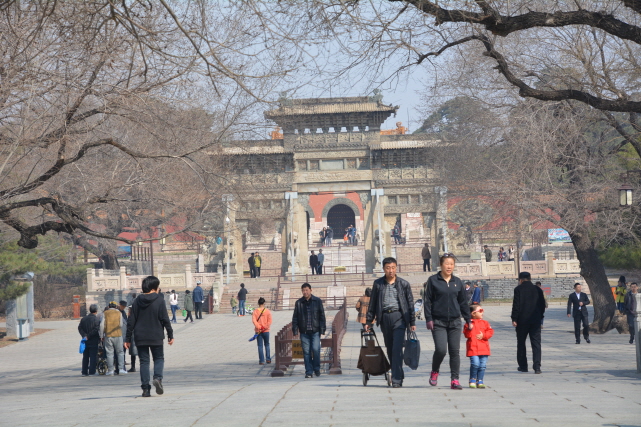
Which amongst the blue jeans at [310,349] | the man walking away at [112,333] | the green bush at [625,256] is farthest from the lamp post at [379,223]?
the blue jeans at [310,349]

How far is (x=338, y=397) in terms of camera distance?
7672 millimetres

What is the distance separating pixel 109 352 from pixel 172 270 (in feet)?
99.9

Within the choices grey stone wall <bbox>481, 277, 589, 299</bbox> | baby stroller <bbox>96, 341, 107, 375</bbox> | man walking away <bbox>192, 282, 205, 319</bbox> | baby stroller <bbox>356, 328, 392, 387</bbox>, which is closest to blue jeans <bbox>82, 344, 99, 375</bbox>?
baby stroller <bbox>96, 341, 107, 375</bbox>

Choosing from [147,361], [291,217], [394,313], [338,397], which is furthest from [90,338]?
[291,217]

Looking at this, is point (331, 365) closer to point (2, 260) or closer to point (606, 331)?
point (606, 331)

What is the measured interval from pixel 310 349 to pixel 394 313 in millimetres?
3004

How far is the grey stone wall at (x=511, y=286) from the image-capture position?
33000mm

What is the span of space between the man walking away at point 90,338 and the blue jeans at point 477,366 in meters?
7.70

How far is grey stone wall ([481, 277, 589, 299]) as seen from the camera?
33000 millimetres

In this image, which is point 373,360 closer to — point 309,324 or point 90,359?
point 309,324

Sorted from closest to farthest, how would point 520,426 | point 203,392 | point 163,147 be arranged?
point 520,426, point 203,392, point 163,147

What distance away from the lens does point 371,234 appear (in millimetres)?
37688

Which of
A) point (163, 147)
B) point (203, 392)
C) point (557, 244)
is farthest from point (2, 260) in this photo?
point (557, 244)

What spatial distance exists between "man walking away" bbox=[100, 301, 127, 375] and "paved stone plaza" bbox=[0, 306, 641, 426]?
37 cm
